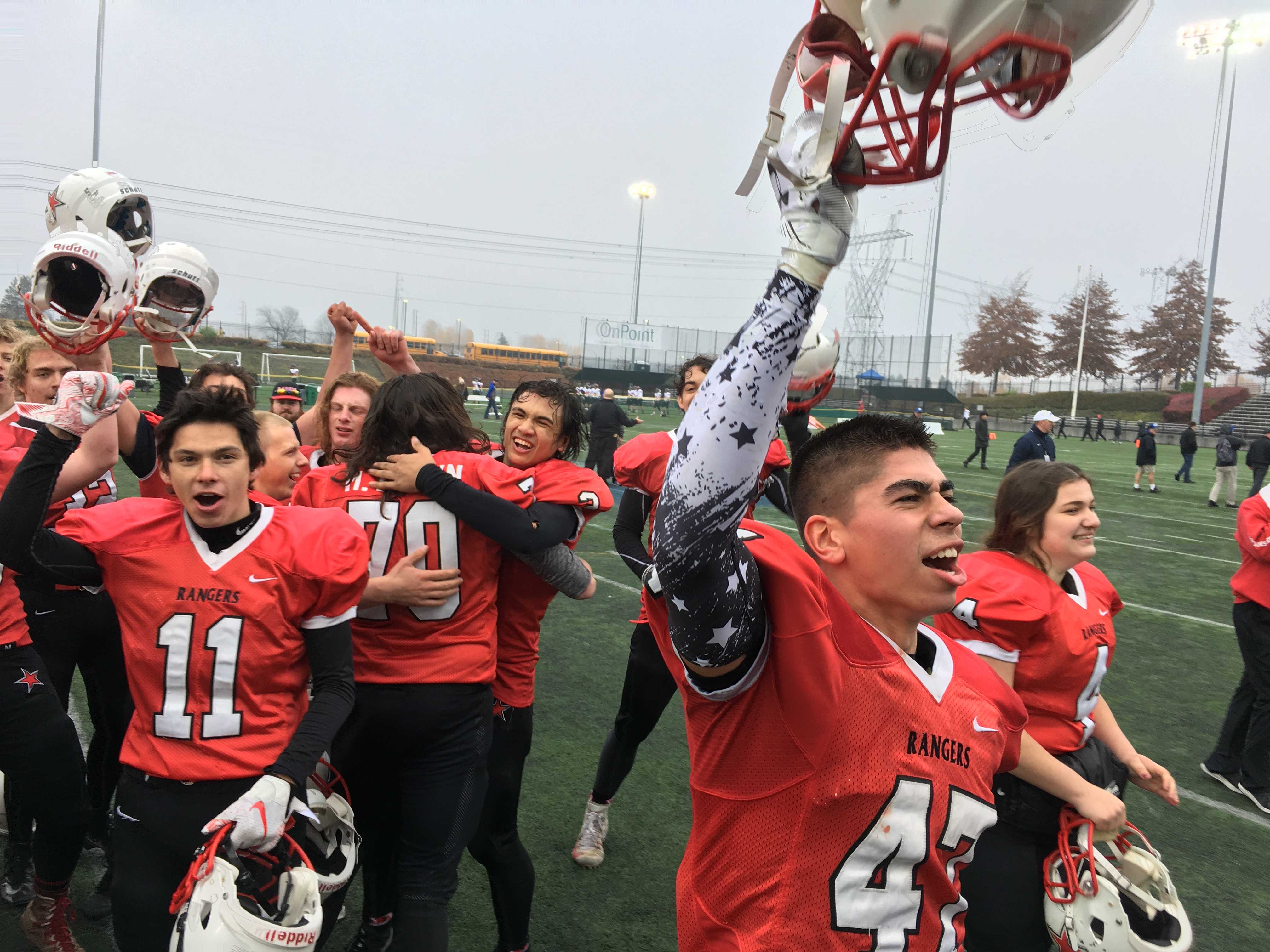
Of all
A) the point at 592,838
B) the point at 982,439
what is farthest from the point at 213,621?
the point at 982,439

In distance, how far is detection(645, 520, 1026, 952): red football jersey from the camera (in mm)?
1315

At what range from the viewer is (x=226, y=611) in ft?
6.87

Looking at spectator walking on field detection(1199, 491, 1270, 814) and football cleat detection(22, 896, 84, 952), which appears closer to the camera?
football cleat detection(22, 896, 84, 952)

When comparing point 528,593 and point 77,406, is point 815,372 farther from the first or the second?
point 77,406

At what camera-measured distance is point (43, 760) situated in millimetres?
2686

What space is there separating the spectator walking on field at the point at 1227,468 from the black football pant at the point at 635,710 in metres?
16.5

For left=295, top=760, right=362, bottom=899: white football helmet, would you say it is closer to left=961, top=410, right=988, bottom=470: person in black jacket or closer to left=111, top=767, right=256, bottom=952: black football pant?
left=111, top=767, right=256, bottom=952: black football pant

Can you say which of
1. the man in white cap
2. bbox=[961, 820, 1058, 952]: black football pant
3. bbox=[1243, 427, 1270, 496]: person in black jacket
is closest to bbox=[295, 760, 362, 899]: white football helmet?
bbox=[961, 820, 1058, 952]: black football pant

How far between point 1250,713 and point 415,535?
15.5ft

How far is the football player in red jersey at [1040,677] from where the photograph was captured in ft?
7.47

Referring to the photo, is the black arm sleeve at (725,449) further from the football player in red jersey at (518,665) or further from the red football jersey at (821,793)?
the football player in red jersey at (518,665)

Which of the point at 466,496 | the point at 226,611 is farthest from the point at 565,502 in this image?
the point at 226,611

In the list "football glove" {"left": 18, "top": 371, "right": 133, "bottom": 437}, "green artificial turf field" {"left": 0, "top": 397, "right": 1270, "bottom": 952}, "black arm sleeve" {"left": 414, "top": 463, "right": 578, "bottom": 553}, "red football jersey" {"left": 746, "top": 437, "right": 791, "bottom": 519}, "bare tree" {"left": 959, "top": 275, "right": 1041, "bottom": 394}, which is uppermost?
"bare tree" {"left": 959, "top": 275, "right": 1041, "bottom": 394}

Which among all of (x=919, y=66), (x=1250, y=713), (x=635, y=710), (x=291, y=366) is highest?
(x=291, y=366)
